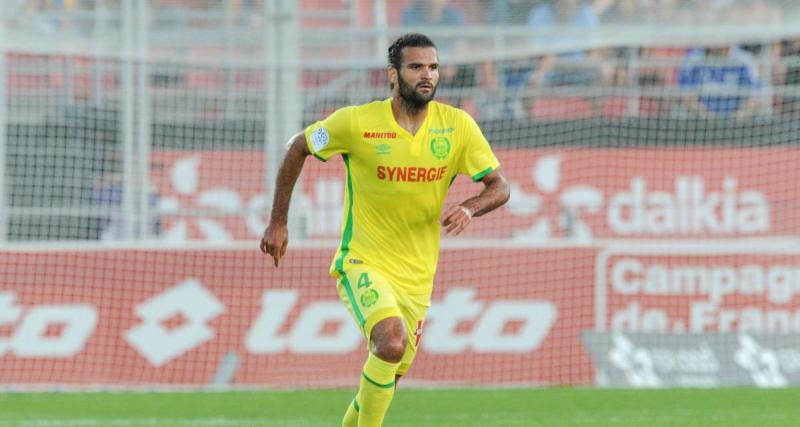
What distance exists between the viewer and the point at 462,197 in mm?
15758

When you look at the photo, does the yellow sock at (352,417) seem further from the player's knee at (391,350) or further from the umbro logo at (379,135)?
the umbro logo at (379,135)

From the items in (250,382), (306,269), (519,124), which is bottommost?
(250,382)

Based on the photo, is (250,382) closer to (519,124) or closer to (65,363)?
(65,363)

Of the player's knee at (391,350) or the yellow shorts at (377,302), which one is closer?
the player's knee at (391,350)

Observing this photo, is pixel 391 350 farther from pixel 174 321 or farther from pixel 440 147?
pixel 174 321

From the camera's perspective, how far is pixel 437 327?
46.5ft

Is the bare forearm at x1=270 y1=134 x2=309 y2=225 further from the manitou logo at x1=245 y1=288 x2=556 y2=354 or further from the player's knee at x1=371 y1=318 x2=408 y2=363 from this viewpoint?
the manitou logo at x1=245 y1=288 x2=556 y2=354

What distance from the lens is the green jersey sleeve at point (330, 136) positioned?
8031 mm

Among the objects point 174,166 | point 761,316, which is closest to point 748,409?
point 761,316

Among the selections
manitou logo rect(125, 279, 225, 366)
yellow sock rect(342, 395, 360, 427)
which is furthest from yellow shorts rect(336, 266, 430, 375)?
manitou logo rect(125, 279, 225, 366)

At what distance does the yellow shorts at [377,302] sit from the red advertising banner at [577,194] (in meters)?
7.03

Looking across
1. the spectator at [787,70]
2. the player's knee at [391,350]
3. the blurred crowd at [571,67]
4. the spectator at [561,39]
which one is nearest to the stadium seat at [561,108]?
the blurred crowd at [571,67]

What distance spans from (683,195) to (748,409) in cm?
498

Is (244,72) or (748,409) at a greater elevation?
(244,72)
